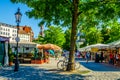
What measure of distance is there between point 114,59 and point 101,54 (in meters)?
9.51

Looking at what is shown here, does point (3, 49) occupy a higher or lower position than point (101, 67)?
higher

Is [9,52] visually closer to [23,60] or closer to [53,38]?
[23,60]

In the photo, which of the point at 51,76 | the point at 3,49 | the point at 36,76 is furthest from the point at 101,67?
the point at 36,76

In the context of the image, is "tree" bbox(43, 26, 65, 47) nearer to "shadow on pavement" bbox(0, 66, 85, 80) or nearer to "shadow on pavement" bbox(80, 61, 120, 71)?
"shadow on pavement" bbox(80, 61, 120, 71)

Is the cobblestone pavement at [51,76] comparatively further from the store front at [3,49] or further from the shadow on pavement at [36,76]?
the store front at [3,49]

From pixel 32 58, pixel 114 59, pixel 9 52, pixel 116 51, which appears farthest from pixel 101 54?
pixel 9 52

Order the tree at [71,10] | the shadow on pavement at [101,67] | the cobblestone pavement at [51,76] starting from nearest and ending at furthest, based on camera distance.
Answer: the cobblestone pavement at [51,76] → the tree at [71,10] → the shadow on pavement at [101,67]

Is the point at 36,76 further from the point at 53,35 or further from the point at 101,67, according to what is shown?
the point at 53,35

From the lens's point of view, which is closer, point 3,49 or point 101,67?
point 3,49

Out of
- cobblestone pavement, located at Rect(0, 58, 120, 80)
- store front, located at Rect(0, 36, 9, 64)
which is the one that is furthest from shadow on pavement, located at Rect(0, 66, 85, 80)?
store front, located at Rect(0, 36, 9, 64)

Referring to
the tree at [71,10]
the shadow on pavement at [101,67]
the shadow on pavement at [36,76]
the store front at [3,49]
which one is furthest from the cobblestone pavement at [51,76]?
the store front at [3,49]

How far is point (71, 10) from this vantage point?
27.4m

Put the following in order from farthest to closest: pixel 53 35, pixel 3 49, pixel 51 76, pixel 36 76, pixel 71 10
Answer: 1. pixel 53 35
2. pixel 3 49
3. pixel 71 10
4. pixel 51 76
5. pixel 36 76

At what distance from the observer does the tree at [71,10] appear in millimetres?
26047
